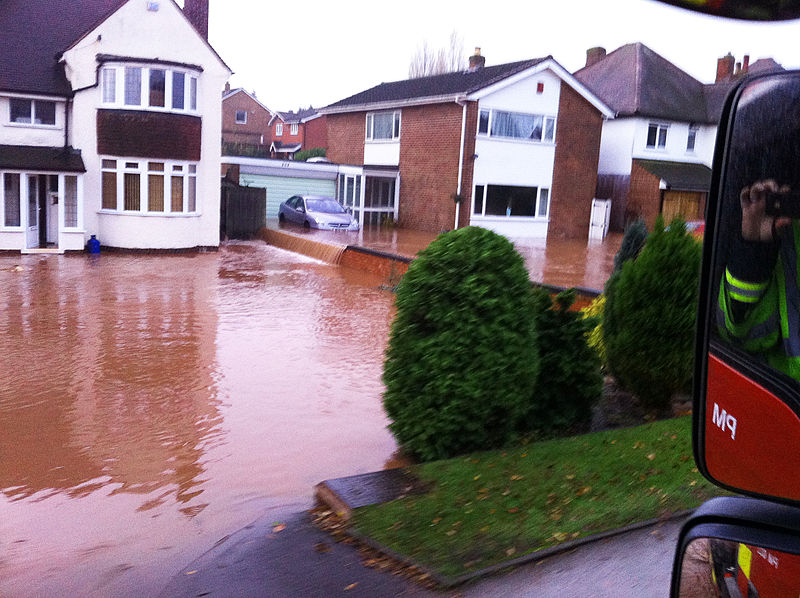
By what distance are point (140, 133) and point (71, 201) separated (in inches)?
110

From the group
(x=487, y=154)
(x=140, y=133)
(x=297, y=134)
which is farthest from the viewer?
(x=297, y=134)

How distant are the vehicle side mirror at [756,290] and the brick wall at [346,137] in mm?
33472

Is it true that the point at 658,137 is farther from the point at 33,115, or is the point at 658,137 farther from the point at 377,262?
the point at 33,115

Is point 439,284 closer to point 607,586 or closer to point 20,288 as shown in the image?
point 607,586

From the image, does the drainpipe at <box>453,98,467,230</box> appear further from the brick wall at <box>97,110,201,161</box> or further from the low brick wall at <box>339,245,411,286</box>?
the brick wall at <box>97,110,201,161</box>

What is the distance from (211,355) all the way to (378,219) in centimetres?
2148

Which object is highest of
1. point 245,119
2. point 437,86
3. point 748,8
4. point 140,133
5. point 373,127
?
point 245,119

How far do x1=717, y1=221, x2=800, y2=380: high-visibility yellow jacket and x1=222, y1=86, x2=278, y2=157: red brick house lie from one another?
58.0 meters

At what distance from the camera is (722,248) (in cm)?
114

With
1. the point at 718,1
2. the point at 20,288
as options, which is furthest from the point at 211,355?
the point at 718,1

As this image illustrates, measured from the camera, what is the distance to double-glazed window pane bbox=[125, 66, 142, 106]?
69.5 ft

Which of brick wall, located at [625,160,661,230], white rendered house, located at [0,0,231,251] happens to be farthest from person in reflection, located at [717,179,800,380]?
brick wall, located at [625,160,661,230]

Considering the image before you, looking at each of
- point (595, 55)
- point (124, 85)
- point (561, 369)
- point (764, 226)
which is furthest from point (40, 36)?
point (595, 55)

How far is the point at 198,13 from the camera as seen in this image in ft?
76.7
